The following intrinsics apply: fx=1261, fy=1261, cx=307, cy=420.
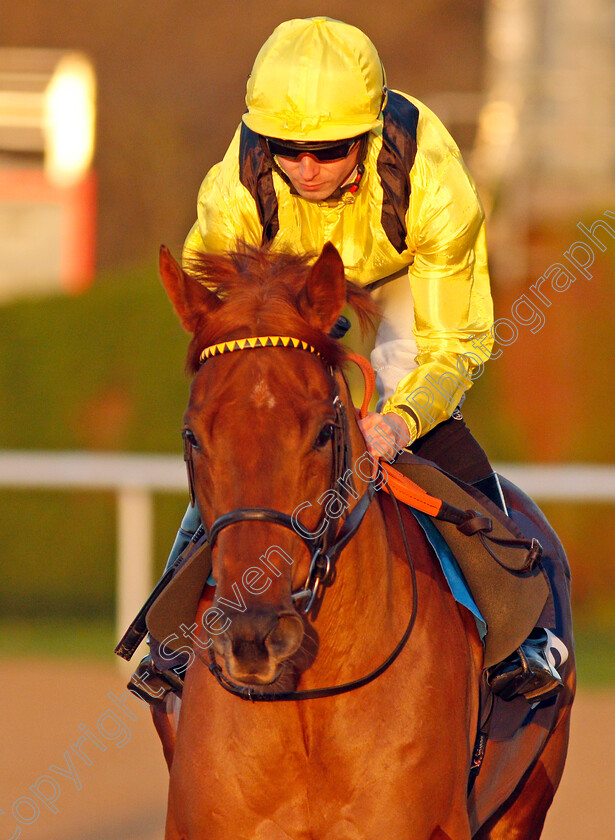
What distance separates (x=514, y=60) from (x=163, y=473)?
9.43 metres

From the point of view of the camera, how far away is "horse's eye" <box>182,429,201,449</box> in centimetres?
258

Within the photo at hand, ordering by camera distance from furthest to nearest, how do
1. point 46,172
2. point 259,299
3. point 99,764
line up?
point 46,172
point 99,764
point 259,299

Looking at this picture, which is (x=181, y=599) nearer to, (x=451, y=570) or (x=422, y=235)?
(x=451, y=570)

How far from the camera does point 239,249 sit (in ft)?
9.65

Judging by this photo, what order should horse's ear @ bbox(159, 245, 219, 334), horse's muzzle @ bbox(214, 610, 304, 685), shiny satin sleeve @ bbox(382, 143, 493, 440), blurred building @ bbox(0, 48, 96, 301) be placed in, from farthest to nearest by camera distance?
1. blurred building @ bbox(0, 48, 96, 301)
2. shiny satin sleeve @ bbox(382, 143, 493, 440)
3. horse's ear @ bbox(159, 245, 219, 334)
4. horse's muzzle @ bbox(214, 610, 304, 685)

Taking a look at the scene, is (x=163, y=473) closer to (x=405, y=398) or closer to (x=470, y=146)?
(x=405, y=398)

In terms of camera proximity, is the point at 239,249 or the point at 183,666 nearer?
the point at 239,249

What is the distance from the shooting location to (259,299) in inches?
108

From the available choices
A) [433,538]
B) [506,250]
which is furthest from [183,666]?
[506,250]

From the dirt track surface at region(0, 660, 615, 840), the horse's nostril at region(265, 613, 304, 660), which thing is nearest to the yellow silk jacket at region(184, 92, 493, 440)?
the horse's nostril at region(265, 613, 304, 660)

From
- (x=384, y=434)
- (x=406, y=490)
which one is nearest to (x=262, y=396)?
(x=384, y=434)

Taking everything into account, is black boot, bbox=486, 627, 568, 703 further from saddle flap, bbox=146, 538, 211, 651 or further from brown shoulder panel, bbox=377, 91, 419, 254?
brown shoulder panel, bbox=377, 91, 419, 254

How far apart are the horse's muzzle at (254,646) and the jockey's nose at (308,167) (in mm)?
1285

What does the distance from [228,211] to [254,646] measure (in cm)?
154
